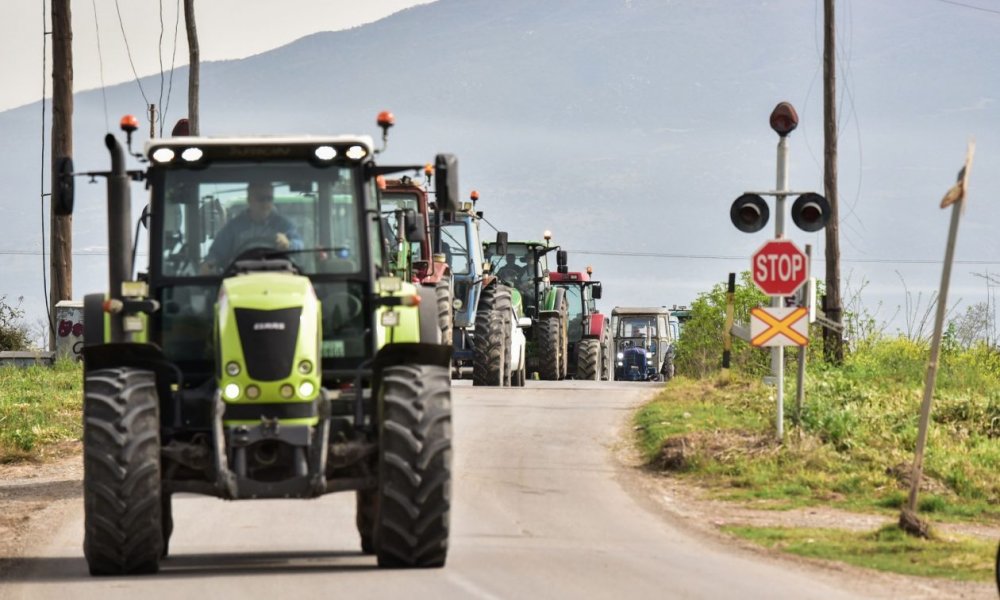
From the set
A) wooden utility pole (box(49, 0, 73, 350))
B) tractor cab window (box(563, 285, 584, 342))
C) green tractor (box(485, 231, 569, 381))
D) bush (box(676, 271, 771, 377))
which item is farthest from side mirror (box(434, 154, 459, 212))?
tractor cab window (box(563, 285, 584, 342))

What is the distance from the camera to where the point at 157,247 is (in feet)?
46.2

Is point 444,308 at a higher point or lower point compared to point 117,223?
lower

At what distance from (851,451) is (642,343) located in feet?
137

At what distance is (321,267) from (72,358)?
2568 centimetres

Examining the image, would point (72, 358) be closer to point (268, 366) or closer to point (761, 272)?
point (761, 272)

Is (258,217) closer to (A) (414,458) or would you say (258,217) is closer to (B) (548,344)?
(A) (414,458)

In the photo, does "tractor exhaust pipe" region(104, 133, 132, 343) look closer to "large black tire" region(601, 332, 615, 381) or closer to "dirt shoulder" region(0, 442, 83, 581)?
"dirt shoulder" region(0, 442, 83, 581)

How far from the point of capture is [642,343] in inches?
2500

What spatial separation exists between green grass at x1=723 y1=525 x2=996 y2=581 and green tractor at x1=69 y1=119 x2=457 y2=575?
3.80 meters

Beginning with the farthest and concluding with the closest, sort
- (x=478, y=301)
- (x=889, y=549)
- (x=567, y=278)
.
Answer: (x=567, y=278) → (x=478, y=301) → (x=889, y=549)

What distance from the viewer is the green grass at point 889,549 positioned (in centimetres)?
1501

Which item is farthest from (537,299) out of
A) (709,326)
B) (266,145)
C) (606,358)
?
(266,145)

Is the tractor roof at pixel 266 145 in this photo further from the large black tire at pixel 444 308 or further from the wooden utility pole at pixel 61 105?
the wooden utility pole at pixel 61 105

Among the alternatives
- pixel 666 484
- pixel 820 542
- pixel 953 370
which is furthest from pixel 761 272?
pixel 953 370
